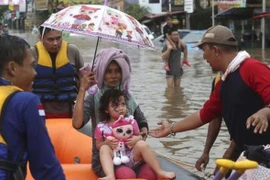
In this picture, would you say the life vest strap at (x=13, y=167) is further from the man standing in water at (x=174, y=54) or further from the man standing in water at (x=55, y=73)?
the man standing in water at (x=174, y=54)

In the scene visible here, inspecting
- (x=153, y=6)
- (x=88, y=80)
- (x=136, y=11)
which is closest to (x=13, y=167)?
(x=88, y=80)

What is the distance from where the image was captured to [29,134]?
8.45ft

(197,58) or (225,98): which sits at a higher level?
(225,98)

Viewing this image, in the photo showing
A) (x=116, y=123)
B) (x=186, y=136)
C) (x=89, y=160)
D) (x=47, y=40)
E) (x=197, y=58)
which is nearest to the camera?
(x=116, y=123)

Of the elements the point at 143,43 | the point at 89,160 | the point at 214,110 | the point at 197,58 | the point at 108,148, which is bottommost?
the point at 197,58

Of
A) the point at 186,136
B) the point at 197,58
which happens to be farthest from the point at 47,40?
the point at 197,58

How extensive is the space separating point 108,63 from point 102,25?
40 cm

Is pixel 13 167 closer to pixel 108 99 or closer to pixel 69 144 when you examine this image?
pixel 108 99

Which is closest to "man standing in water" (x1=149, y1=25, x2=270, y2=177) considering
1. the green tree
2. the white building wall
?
the green tree

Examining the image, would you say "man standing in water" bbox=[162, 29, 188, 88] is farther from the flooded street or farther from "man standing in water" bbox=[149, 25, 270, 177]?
"man standing in water" bbox=[149, 25, 270, 177]

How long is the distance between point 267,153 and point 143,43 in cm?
203

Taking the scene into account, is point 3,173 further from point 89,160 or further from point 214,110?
point 89,160

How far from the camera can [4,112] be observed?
2574 millimetres

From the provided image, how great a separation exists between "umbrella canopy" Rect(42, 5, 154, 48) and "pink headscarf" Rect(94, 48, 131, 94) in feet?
0.61
